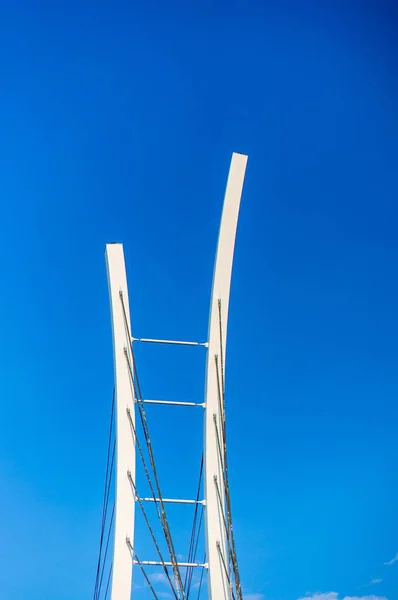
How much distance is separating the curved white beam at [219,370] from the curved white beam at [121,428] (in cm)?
134

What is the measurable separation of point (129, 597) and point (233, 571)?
1782 mm

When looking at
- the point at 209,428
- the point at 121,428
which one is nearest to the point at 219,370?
the point at 209,428

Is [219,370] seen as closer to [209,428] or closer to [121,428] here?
[209,428]

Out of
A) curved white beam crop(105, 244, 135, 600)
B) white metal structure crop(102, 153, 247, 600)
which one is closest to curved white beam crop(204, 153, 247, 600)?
white metal structure crop(102, 153, 247, 600)

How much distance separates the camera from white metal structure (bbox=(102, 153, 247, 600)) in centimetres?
1347

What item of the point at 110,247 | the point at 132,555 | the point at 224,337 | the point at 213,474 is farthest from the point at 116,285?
the point at 132,555

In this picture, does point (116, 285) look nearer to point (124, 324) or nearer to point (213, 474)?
point (124, 324)

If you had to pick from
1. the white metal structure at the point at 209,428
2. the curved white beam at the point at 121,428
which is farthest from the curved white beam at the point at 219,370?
the curved white beam at the point at 121,428

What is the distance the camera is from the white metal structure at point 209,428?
13.5m

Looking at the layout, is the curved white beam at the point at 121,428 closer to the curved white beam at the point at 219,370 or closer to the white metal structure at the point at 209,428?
the white metal structure at the point at 209,428

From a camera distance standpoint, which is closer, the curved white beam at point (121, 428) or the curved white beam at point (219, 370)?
the curved white beam at point (121, 428)

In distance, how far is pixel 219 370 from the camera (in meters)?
14.5

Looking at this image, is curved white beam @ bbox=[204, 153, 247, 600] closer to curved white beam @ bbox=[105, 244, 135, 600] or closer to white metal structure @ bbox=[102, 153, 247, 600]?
white metal structure @ bbox=[102, 153, 247, 600]

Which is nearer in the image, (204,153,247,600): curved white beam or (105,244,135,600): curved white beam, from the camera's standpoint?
(105,244,135,600): curved white beam
